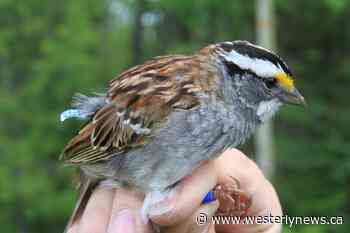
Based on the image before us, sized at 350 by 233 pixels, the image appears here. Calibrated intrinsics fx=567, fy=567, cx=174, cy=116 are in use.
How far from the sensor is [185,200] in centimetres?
210

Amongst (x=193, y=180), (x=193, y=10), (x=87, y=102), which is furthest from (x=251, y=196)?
(x=193, y=10)

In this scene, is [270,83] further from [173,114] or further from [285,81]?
[173,114]

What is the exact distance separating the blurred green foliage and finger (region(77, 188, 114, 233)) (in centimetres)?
611

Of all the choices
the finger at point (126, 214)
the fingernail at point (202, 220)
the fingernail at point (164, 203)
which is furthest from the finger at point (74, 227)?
the fingernail at point (202, 220)

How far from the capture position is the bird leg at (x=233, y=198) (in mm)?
2322

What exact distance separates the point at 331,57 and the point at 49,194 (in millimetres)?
5470

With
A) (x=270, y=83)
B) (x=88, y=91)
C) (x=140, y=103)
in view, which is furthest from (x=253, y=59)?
(x=88, y=91)

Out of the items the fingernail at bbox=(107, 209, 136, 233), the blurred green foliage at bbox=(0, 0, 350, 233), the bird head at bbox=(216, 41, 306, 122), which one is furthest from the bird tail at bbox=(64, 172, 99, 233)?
the blurred green foliage at bbox=(0, 0, 350, 233)

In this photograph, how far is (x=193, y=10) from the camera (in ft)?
28.8

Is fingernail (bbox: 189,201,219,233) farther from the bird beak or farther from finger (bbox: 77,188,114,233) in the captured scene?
the bird beak

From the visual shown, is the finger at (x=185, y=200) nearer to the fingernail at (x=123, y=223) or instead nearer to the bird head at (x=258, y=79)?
the fingernail at (x=123, y=223)

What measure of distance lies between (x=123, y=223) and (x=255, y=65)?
31.4 inches

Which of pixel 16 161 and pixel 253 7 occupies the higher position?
pixel 253 7

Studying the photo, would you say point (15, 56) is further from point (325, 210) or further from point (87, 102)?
point (87, 102)
